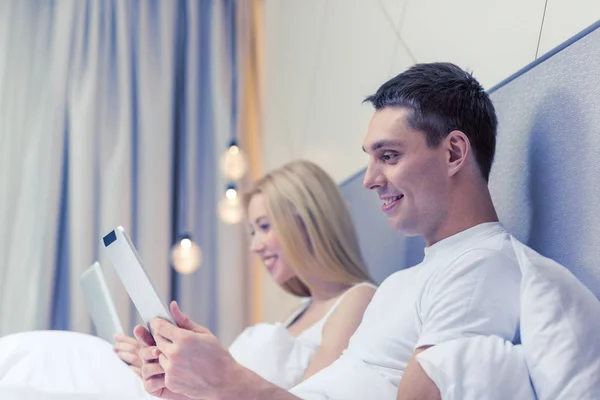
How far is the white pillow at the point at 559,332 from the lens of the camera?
909 millimetres

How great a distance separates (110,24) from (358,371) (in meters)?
1.97

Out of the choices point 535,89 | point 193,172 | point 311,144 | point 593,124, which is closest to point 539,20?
point 535,89

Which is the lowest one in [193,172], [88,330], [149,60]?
[88,330]

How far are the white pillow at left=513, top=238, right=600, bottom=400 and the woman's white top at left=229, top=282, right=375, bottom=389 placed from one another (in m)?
0.73

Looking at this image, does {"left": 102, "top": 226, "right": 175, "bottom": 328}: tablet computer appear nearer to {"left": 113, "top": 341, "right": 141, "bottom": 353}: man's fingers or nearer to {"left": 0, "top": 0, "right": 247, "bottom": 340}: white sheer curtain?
{"left": 113, "top": 341, "right": 141, "bottom": 353}: man's fingers

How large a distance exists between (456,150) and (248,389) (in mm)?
500

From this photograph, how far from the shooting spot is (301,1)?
2.64 m

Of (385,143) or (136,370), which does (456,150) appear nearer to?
(385,143)

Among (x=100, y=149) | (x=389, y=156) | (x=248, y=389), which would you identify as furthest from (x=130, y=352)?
(x=100, y=149)

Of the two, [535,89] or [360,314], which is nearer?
[535,89]

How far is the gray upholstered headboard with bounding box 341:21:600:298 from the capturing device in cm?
103

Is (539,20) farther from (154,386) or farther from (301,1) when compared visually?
Answer: (301,1)

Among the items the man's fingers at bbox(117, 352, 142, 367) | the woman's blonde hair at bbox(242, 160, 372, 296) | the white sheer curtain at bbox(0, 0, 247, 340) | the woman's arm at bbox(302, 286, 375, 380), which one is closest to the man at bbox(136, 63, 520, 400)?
the woman's arm at bbox(302, 286, 375, 380)

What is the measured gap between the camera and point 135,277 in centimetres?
110
